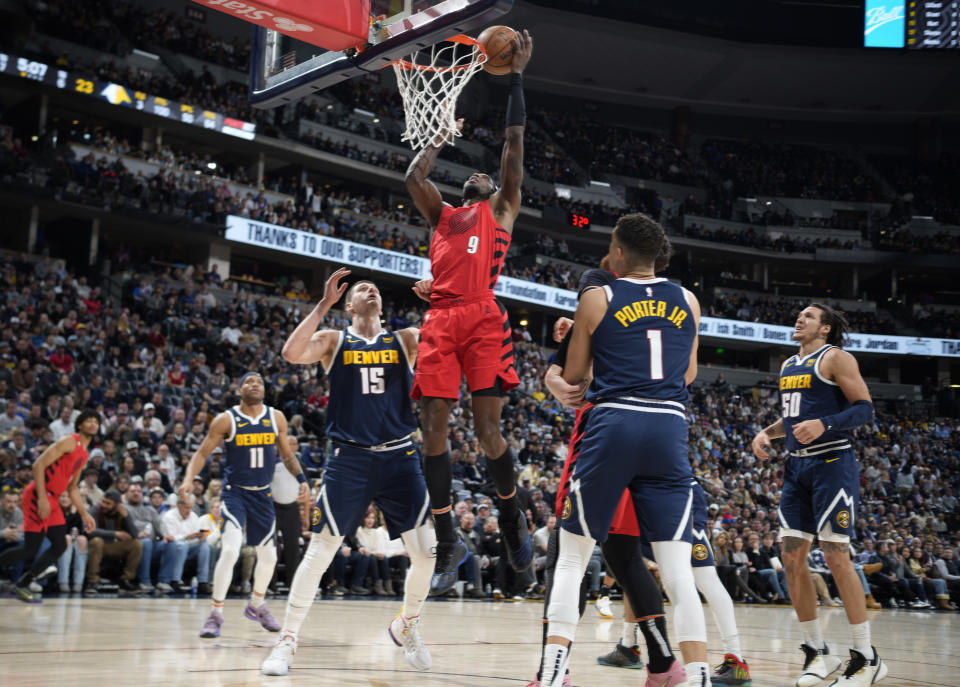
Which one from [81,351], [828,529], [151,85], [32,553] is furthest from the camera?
[151,85]

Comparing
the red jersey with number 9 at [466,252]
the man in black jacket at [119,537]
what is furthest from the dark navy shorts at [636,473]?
the man in black jacket at [119,537]

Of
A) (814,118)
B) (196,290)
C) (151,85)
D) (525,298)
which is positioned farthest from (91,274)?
(814,118)

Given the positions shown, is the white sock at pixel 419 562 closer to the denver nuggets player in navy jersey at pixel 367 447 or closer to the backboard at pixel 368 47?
the denver nuggets player in navy jersey at pixel 367 447

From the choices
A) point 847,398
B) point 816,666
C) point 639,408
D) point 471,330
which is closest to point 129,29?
point 471,330

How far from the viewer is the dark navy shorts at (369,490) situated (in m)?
5.61

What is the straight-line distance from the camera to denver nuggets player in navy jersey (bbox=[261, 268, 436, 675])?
5.59 metres

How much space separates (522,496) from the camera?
1324 centimetres

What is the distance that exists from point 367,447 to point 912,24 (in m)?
35.9

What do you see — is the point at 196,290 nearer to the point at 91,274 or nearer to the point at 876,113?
the point at 91,274

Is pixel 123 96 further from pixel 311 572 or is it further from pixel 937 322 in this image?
pixel 937 322

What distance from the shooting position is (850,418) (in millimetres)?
5551

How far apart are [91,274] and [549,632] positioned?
2282 cm

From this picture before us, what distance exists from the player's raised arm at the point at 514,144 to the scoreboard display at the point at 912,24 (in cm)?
3323

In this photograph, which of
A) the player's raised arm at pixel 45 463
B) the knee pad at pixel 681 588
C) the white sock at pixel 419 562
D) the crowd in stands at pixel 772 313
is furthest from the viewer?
the crowd in stands at pixel 772 313
